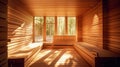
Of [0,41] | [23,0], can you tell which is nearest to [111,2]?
[23,0]

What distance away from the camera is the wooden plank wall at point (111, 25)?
3979 mm

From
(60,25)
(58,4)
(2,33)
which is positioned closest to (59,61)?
(58,4)

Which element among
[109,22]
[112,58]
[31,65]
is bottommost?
[31,65]

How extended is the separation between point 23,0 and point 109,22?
129 inches

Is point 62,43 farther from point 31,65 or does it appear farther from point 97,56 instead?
point 97,56

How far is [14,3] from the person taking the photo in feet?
16.2

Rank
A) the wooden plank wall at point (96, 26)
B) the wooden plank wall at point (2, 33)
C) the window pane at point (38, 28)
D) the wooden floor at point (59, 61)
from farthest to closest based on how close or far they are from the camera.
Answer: the window pane at point (38, 28) < the wooden plank wall at point (96, 26) < the wooden floor at point (59, 61) < the wooden plank wall at point (2, 33)

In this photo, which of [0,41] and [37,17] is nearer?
[0,41]

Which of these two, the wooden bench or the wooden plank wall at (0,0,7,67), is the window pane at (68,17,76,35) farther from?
the wooden plank wall at (0,0,7,67)

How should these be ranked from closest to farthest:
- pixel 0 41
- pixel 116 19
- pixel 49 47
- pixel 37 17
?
pixel 0 41, pixel 116 19, pixel 49 47, pixel 37 17

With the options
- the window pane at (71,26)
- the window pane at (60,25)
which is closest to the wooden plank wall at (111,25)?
the window pane at (71,26)

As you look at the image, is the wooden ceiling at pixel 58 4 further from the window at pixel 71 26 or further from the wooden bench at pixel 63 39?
the window at pixel 71 26

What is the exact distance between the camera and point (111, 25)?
14.7 feet

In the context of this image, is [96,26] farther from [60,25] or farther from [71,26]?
[60,25]
